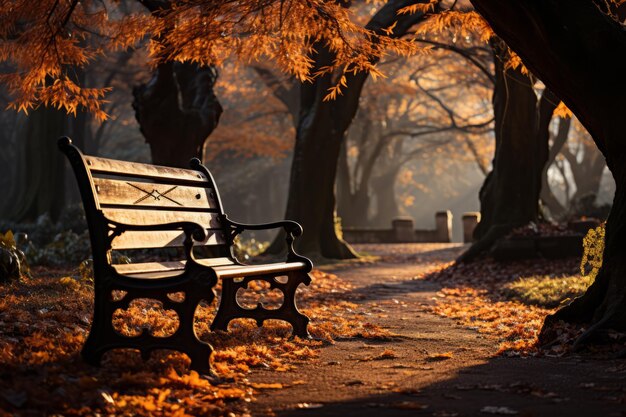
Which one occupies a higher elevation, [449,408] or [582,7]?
[582,7]

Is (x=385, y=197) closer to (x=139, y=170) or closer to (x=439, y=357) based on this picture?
(x=439, y=357)

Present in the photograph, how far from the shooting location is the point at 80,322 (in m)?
6.15

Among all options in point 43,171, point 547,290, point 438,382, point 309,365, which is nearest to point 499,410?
point 438,382

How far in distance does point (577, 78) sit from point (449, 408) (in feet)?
9.77

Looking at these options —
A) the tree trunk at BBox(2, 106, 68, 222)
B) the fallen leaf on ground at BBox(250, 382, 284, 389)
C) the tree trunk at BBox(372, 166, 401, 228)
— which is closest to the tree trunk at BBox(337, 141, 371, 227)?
the tree trunk at BBox(372, 166, 401, 228)

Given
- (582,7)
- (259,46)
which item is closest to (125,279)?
(582,7)

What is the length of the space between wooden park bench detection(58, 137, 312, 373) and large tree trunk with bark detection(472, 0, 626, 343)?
2.33 meters

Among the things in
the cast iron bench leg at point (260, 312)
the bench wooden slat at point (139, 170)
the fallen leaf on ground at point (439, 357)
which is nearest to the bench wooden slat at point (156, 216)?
the bench wooden slat at point (139, 170)

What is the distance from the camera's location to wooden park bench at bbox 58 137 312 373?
4691 mm

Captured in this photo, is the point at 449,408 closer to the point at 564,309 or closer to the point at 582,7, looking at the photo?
the point at 564,309

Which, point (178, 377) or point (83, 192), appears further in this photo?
point (83, 192)

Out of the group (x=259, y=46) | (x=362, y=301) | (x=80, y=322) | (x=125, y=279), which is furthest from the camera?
(x=362, y=301)

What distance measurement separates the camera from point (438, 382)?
4.61 m

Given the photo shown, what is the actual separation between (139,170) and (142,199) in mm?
219
